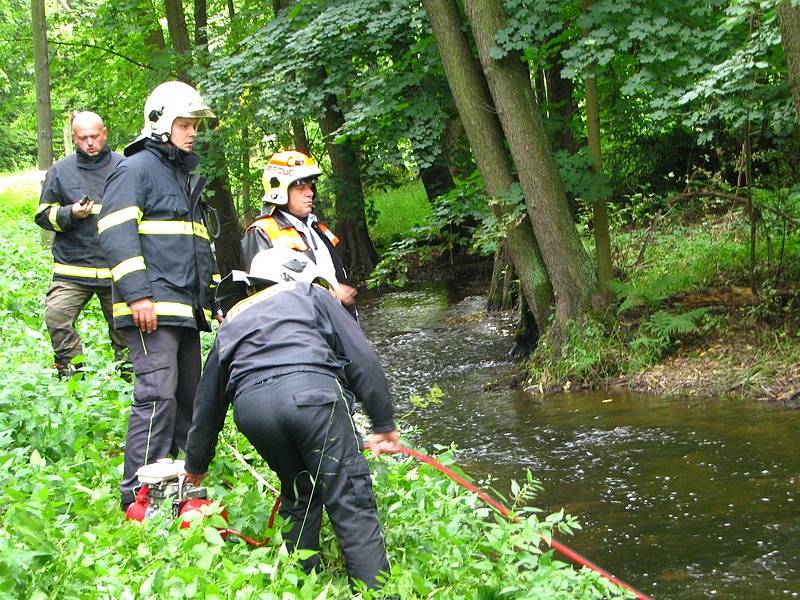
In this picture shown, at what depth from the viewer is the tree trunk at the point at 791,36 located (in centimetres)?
802

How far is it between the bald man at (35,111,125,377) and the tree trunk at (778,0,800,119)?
5622 mm

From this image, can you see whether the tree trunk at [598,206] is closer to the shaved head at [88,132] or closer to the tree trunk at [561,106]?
the tree trunk at [561,106]

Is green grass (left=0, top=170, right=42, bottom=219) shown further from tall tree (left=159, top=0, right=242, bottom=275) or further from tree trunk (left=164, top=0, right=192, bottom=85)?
tree trunk (left=164, top=0, right=192, bottom=85)

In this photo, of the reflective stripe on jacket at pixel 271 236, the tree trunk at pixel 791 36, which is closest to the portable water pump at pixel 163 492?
the reflective stripe on jacket at pixel 271 236

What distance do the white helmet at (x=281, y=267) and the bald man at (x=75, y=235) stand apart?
306cm

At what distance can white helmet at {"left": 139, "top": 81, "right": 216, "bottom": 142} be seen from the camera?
5.13 m

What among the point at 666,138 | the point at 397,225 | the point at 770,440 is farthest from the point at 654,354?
the point at 397,225

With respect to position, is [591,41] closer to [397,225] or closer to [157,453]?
[157,453]

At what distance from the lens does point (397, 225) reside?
79.2ft

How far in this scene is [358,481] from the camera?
12.8ft

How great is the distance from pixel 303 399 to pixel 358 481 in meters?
Answer: 0.42

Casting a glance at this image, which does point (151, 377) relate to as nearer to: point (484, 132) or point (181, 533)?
point (181, 533)

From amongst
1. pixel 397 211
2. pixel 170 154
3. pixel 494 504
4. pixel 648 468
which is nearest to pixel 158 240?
pixel 170 154

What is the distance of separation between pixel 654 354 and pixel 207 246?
21.5 ft
